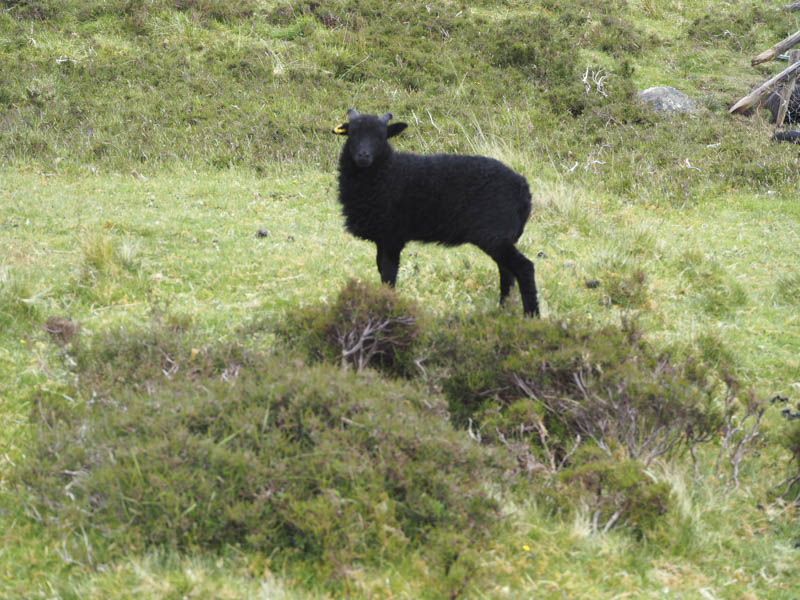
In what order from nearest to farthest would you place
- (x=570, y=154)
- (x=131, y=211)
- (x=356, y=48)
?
(x=131, y=211), (x=570, y=154), (x=356, y=48)

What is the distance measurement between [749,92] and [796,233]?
8.77m

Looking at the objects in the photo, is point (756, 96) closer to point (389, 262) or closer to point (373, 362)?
point (389, 262)

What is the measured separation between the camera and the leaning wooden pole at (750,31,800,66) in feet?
58.2

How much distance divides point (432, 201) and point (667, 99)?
11.7 metres

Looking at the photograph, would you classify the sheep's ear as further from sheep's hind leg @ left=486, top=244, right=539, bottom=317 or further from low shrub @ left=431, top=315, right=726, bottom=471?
low shrub @ left=431, top=315, right=726, bottom=471

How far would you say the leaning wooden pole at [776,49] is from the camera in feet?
58.2

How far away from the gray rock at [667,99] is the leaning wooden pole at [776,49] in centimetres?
279

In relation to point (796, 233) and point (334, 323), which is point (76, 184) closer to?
point (334, 323)

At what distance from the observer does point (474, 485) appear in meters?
4.23

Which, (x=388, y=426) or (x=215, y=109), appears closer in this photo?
(x=388, y=426)

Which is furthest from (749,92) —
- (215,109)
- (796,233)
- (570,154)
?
(215,109)

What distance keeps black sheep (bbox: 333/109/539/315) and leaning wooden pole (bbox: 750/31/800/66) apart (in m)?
14.2

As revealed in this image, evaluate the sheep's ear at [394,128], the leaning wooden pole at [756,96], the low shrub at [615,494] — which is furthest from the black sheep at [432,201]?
the leaning wooden pole at [756,96]

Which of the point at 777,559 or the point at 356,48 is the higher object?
the point at 356,48
